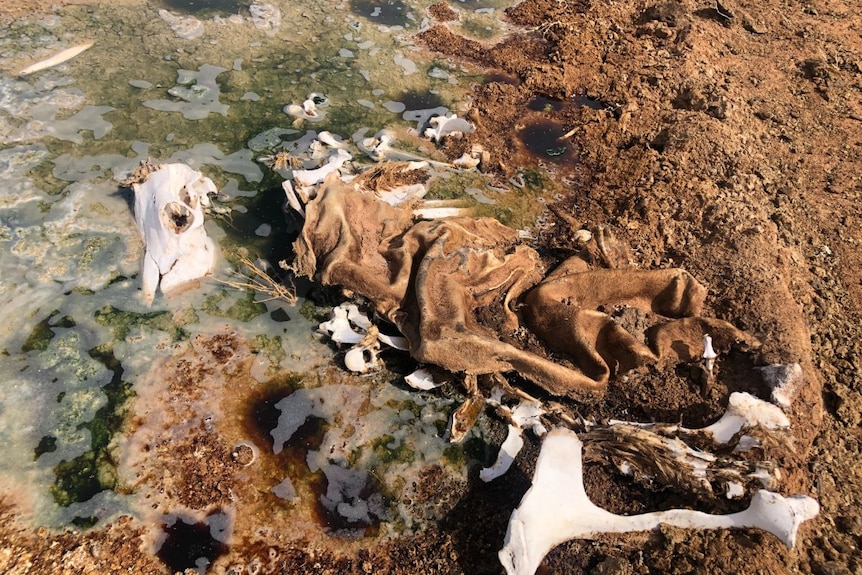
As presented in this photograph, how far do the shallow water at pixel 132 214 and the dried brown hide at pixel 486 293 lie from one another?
611 millimetres

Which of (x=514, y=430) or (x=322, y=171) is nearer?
(x=514, y=430)

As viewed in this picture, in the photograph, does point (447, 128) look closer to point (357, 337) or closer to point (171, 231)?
point (357, 337)

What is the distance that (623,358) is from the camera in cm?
389

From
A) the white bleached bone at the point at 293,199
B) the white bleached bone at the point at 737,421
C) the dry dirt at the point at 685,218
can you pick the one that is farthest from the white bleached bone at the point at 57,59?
the white bleached bone at the point at 737,421

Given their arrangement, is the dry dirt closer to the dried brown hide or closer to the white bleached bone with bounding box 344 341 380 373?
the dried brown hide

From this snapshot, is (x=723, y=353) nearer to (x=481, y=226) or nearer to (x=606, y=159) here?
(x=481, y=226)

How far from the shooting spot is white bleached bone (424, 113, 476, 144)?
19.3ft

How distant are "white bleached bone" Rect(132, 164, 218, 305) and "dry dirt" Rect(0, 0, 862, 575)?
2.54ft

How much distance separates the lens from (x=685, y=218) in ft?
16.3

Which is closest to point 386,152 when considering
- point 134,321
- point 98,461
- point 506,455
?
point 134,321

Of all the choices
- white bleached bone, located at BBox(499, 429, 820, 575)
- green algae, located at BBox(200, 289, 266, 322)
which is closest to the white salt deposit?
green algae, located at BBox(200, 289, 266, 322)

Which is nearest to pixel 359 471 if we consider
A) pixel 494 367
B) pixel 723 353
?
pixel 494 367

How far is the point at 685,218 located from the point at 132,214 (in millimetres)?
5398

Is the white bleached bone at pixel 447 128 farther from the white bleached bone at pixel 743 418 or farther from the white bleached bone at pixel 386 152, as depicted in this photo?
the white bleached bone at pixel 743 418
